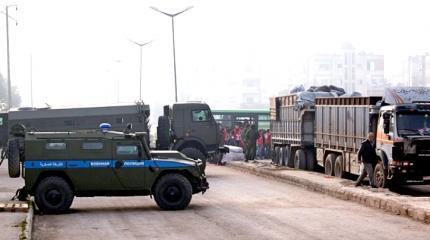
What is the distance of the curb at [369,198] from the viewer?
1909 centimetres

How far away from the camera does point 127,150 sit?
20.7 meters

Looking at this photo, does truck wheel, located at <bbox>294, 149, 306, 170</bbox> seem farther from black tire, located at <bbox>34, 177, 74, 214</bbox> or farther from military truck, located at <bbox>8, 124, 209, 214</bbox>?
black tire, located at <bbox>34, 177, 74, 214</bbox>

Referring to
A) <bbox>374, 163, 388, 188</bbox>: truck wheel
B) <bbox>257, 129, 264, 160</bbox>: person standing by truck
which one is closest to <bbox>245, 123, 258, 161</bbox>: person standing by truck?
<bbox>257, 129, 264, 160</bbox>: person standing by truck

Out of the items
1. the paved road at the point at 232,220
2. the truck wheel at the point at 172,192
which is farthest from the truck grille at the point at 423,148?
the truck wheel at the point at 172,192

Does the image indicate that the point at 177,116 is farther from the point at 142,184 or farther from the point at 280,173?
the point at 142,184

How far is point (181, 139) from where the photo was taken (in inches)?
1378

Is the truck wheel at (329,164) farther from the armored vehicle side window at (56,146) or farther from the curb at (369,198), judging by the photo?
the armored vehicle side window at (56,146)

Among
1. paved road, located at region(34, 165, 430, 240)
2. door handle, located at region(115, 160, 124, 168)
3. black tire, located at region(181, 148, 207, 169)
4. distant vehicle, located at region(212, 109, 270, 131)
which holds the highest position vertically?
distant vehicle, located at region(212, 109, 270, 131)

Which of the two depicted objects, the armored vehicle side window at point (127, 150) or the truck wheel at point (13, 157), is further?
the armored vehicle side window at point (127, 150)

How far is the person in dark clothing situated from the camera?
25.7 meters

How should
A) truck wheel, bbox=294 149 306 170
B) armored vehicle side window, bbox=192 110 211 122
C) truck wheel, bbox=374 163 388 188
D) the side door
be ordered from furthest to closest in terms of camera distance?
truck wheel, bbox=294 149 306 170 < armored vehicle side window, bbox=192 110 211 122 < truck wheel, bbox=374 163 388 188 < the side door

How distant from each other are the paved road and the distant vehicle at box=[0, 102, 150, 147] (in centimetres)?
1016

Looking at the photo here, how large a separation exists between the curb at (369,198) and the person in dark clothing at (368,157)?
0.85m

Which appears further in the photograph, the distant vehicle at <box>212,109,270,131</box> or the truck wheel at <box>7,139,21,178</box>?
the distant vehicle at <box>212,109,270,131</box>
